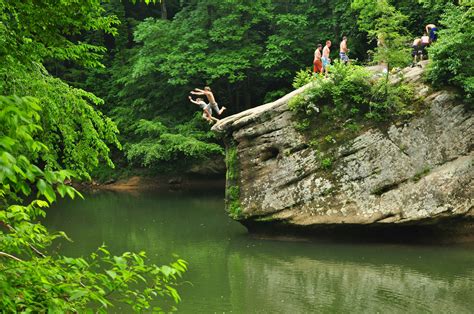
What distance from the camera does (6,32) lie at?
4750mm

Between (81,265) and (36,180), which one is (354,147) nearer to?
(81,265)

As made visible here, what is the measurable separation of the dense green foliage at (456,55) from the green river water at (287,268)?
4.47 m

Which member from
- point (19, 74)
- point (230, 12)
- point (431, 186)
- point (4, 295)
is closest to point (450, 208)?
point (431, 186)

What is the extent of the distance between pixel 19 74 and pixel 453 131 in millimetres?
11687

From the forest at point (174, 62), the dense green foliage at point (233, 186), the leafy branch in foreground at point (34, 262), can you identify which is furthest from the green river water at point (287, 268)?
the leafy branch in foreground at point (34, 262)

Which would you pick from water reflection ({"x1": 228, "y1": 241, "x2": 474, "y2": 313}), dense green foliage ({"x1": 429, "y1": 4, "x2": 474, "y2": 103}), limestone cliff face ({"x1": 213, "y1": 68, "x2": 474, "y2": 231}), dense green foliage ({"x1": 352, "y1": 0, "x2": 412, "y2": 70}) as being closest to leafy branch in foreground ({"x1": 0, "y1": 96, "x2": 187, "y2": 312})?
water reflection ({"x1": 228, "y1": 241, "x2": 474, "y2": 313})

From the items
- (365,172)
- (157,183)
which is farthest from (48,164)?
(157,183)

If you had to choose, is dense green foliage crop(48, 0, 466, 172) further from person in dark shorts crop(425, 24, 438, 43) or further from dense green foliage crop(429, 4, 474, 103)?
dense green foliage crop(429, 4, 474, 103)

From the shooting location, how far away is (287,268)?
38.9ft

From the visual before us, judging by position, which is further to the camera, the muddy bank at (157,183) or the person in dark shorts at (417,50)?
the muddy bank at (157,183)

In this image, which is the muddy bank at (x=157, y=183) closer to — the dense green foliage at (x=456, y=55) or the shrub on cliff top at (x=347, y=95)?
the shrub on cliff top at (x=347, y=95)

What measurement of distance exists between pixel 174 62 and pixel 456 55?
1557cm

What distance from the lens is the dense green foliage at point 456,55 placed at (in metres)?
13.5

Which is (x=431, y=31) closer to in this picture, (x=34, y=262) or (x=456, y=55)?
(x=456, y=55)
